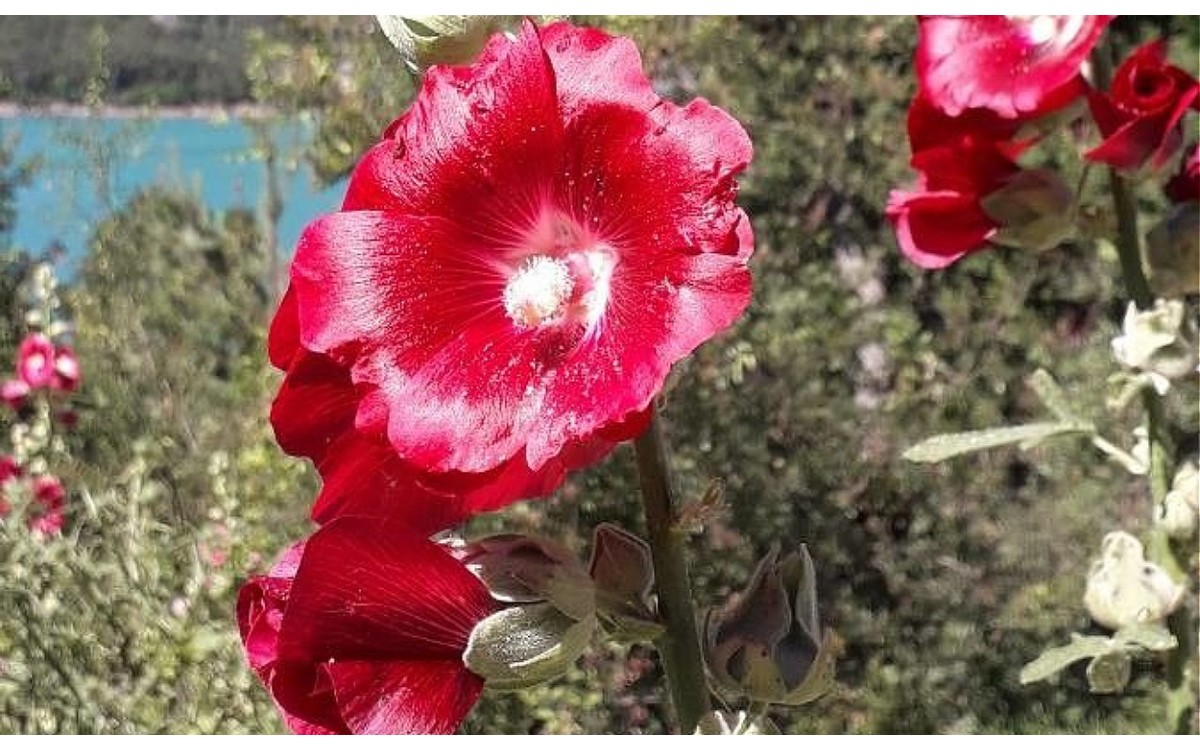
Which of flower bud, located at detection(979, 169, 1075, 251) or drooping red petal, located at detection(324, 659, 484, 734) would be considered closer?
drooping red petal, located at detection(324, 659, 484, 734)

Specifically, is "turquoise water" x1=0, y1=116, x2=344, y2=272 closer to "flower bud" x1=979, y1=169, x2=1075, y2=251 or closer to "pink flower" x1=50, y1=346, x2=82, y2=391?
"pink flower" x1=50, y1=346, x2=82, y2=391

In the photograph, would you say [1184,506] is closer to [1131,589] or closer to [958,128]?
[1131,589]

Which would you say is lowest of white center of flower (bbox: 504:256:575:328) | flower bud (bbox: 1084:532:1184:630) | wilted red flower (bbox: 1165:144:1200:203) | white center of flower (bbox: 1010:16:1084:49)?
flower bud (bbox: 1084:532:1184:630)

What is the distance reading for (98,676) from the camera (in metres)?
1.99

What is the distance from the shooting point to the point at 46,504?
87.7 inches

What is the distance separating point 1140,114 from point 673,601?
27 centimetres

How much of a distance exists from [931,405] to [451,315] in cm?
221

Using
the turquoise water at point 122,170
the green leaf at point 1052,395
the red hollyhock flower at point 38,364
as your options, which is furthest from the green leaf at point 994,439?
the turquoise water at point 122,170

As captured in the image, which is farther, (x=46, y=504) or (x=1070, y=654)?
(x=46, y=504)

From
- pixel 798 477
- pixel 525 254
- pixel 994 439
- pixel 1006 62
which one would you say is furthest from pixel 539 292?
pixel 798 477

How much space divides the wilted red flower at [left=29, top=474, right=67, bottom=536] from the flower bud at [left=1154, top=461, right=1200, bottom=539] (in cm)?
186

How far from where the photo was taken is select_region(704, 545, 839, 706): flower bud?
0.52 meters

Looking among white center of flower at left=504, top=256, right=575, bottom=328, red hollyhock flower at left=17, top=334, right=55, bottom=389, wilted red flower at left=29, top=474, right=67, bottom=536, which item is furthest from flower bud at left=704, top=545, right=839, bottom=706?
red hollyhock flower at left=17, top=334, right=55, bottom=389

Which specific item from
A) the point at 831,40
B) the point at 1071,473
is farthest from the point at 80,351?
the point at 1071,473
